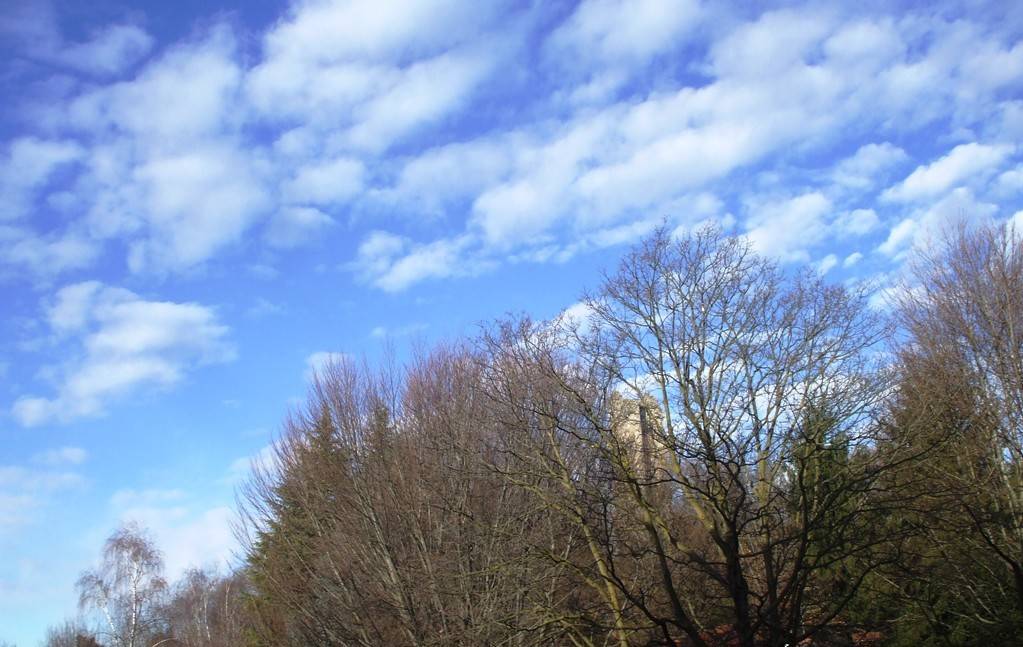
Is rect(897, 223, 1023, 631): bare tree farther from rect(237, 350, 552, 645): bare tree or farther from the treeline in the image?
rect(237, 350, 552, 645): bare tree

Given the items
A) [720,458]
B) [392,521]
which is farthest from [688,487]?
[392,521]

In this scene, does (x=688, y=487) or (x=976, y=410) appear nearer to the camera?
(x=688, y=487)

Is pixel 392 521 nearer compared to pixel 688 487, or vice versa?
pixel 688 487

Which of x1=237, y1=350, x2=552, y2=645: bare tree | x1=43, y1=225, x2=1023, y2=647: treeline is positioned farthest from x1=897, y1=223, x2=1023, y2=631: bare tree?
x1=237, y1=350, x2=552, y2=645: bare tree

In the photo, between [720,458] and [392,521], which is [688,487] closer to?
[720,458]

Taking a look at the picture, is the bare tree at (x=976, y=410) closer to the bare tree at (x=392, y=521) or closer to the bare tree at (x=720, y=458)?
the bare tree at (x=720, y=458)

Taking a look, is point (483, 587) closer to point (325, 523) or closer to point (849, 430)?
point (325, 523)

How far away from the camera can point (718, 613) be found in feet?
49.1

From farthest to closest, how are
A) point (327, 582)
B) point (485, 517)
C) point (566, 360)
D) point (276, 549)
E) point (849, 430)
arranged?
1. point (276, 549)
2. point (327, 582)
3. point (485, 517)
4. point (566, 360)
5. point (849, 430)

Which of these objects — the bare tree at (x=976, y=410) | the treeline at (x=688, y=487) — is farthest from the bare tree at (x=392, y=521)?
the bare tree at (x=976, y=410)

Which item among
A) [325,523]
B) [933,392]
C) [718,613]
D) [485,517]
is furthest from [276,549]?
[933,392]

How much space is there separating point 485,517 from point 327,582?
484 centimetres

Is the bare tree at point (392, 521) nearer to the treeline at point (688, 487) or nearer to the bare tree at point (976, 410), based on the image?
the treeline at point (688, 487)

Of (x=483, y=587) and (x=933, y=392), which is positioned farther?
(x=483, y=587)
